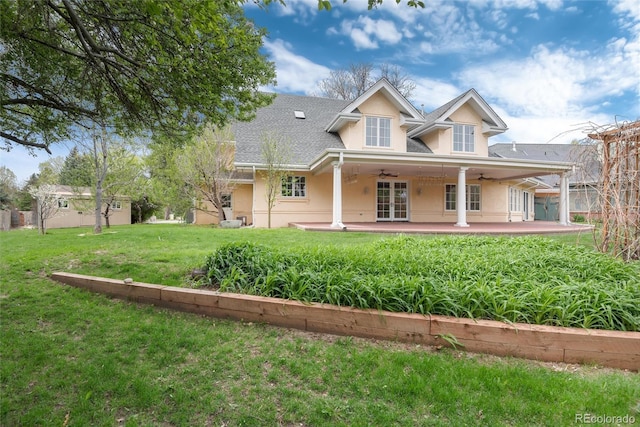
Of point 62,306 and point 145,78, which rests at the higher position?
point 145,78

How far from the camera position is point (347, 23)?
8469 mm

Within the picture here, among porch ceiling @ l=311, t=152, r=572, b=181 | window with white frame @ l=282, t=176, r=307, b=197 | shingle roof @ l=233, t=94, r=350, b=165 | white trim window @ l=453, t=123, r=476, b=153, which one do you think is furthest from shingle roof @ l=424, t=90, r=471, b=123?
window with white frame @ l=282, t=176, r=307, b=197

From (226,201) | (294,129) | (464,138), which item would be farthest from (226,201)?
(464,138)

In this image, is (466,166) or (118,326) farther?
(466,166)

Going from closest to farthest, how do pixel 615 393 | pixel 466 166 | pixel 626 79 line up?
pixel 615 393 → pixel 626 79 → pixel 466 166

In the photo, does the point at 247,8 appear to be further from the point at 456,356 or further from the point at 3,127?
the point at 456,356

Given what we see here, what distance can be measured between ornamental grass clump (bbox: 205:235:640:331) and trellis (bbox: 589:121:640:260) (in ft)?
1.81

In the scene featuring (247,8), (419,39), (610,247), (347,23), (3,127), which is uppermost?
(419,39)

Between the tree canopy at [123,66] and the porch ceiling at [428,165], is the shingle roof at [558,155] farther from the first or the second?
the tree canopy at [123,66]

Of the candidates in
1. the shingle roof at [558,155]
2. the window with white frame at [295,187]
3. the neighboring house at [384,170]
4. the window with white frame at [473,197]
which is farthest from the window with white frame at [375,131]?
the shingle roof at [558,155]

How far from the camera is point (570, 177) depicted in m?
16.5

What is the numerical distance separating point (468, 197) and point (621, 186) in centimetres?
1254

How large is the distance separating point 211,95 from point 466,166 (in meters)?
11.1

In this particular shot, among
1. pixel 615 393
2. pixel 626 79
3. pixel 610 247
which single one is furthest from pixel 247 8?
pixel 626 79
